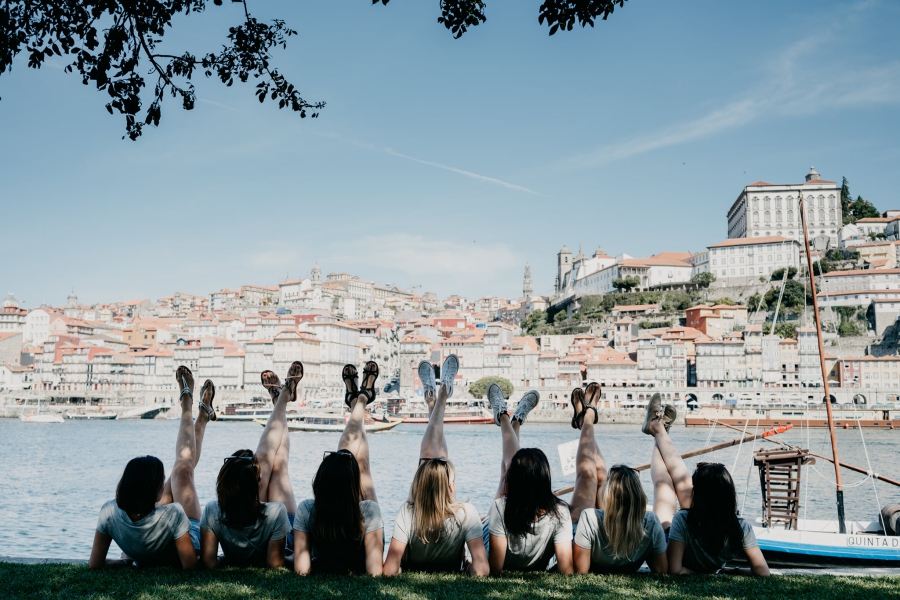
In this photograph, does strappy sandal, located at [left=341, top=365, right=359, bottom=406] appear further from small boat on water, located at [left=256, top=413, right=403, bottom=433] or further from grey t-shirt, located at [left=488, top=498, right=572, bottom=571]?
small boat on water, located at [left=256, top=413, right=403, bottom=433]

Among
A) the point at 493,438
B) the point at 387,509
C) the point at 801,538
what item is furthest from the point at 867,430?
the point at 801,538

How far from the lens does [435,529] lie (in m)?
4.26

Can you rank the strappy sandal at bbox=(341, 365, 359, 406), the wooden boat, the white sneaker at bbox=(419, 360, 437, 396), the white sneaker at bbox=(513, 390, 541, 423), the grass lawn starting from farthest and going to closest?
the wooden boat → the white sneaker at bbox=(419, 360, 437, 396) → the white sneaker at bbox=(513, 390, 541, 423) → the strappy sandal at bbox=(341, 365, 359, 406) → the grass lawn

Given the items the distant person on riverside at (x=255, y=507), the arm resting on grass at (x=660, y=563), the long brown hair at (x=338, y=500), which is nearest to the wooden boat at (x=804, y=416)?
the arm resting on grass at (x=660, y=563)

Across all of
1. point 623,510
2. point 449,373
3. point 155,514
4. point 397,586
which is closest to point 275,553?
point 155,514

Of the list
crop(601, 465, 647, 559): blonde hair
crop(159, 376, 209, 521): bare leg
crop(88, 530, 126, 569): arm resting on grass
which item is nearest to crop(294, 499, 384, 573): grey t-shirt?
crop(159, 376, 209, 521): bare leg

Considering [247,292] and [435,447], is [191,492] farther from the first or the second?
[247,292]

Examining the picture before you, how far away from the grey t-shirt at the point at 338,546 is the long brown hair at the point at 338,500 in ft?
0.14

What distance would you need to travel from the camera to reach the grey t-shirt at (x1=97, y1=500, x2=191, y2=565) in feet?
14.1

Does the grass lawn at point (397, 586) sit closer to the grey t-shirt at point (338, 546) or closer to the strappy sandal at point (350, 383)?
the grey t-shirt at point (338, 546)

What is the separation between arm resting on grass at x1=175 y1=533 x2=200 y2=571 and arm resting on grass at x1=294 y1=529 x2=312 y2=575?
592mm

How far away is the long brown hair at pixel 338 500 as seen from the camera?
4035 mm

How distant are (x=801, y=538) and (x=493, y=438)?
131 ft

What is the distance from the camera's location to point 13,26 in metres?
5.18
